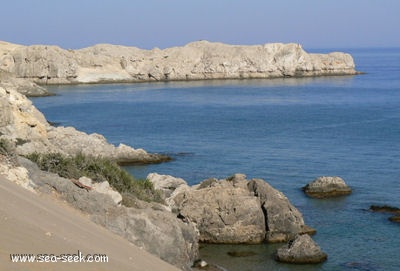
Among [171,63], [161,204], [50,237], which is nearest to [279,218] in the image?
[161,204]

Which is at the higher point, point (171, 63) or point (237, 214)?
point (171, 63)

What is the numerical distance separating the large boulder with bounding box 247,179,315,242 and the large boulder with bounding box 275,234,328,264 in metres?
2.29

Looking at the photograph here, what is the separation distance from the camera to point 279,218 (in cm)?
2481

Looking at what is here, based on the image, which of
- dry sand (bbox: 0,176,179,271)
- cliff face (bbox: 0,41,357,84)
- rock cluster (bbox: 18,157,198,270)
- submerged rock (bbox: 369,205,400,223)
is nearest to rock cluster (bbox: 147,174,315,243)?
submerged rock (bbox: 369,205,400,223)

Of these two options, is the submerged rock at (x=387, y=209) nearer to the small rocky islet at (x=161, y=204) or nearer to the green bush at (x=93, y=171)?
the small rocky islet at (x=161, y=204)

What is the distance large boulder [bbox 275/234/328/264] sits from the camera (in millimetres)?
21359

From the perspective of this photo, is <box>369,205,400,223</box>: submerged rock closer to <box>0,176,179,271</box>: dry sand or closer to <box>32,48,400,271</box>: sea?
<box>32,48,400,271</box>: sea

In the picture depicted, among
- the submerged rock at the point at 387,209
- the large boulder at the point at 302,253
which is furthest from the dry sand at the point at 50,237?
the submerged rock at the point at 387,209

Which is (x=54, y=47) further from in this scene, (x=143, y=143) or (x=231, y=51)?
(x=143, y=143)

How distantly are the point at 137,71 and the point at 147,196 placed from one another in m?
103

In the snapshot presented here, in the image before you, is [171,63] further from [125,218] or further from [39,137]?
[125,218]

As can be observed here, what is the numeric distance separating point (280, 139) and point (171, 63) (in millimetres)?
77397

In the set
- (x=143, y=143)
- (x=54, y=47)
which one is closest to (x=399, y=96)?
(x=143, y=143)

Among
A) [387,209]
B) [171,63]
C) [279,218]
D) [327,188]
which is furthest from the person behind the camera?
[171,63]
